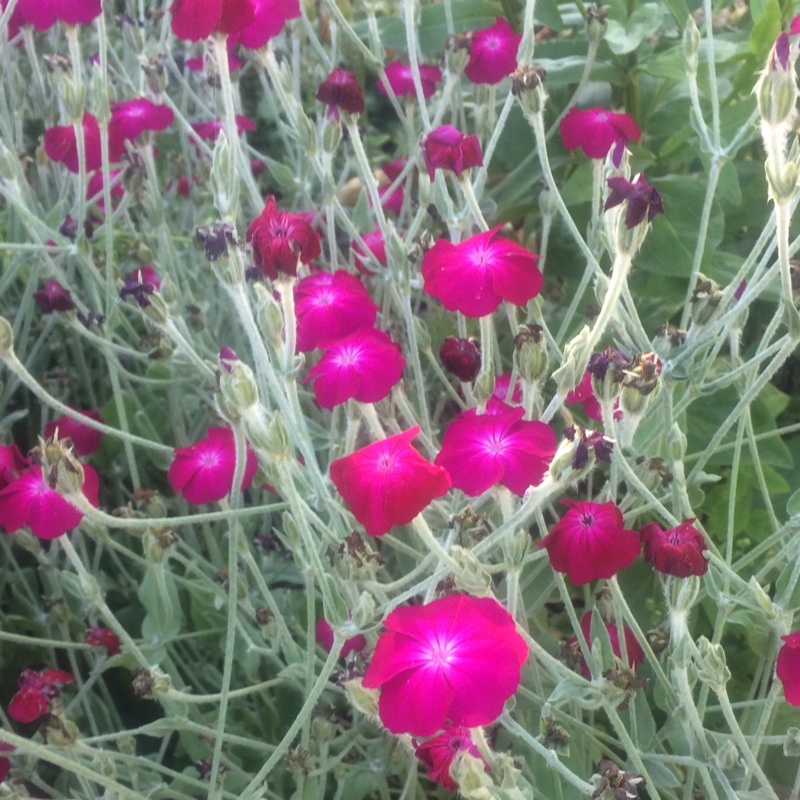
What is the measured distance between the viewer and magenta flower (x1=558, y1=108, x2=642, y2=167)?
76 centimetres

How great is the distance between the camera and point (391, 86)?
37.4 inches

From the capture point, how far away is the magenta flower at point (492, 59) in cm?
83

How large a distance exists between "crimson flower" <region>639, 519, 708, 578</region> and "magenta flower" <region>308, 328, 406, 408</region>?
0.20 metres

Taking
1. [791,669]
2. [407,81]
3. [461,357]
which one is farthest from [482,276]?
[407,81]

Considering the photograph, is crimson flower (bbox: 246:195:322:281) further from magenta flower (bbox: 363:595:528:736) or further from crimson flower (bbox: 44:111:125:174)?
crimson flower (bbox: 44:111:125:174)

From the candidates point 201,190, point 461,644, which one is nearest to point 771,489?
point 461,644

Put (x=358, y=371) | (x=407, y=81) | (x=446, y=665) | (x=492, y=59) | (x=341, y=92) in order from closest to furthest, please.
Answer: (x=446, y=665)
(x=358, y=371)
(x=341, y=92)
(x=492, y=59)
(x=407, y=81)

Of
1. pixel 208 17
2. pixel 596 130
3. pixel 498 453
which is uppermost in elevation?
pixel 208 17

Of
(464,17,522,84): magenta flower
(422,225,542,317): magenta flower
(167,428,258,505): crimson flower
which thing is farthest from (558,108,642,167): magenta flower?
(167,428,258,505): crimson flower

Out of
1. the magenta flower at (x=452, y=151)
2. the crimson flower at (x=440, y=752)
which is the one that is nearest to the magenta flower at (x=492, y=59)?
the magenta flower at (x=452, y=151)

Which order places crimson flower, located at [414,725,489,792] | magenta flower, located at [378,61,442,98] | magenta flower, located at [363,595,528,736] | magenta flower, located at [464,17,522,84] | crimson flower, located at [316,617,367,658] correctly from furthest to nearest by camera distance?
1. magenta flower, located at [378,61,442,98]
2. magenta flower, located at [464,17,522,84]
3. crimson flower, located at [316,617,367,658]
4. crimson flower, located at [414,725,489,792]
5. magenta flower, located at [363,595,528,736]

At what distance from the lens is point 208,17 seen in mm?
612

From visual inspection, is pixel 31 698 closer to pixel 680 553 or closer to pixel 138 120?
pixel 680 553

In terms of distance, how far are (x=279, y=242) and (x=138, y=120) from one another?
1.48ft
